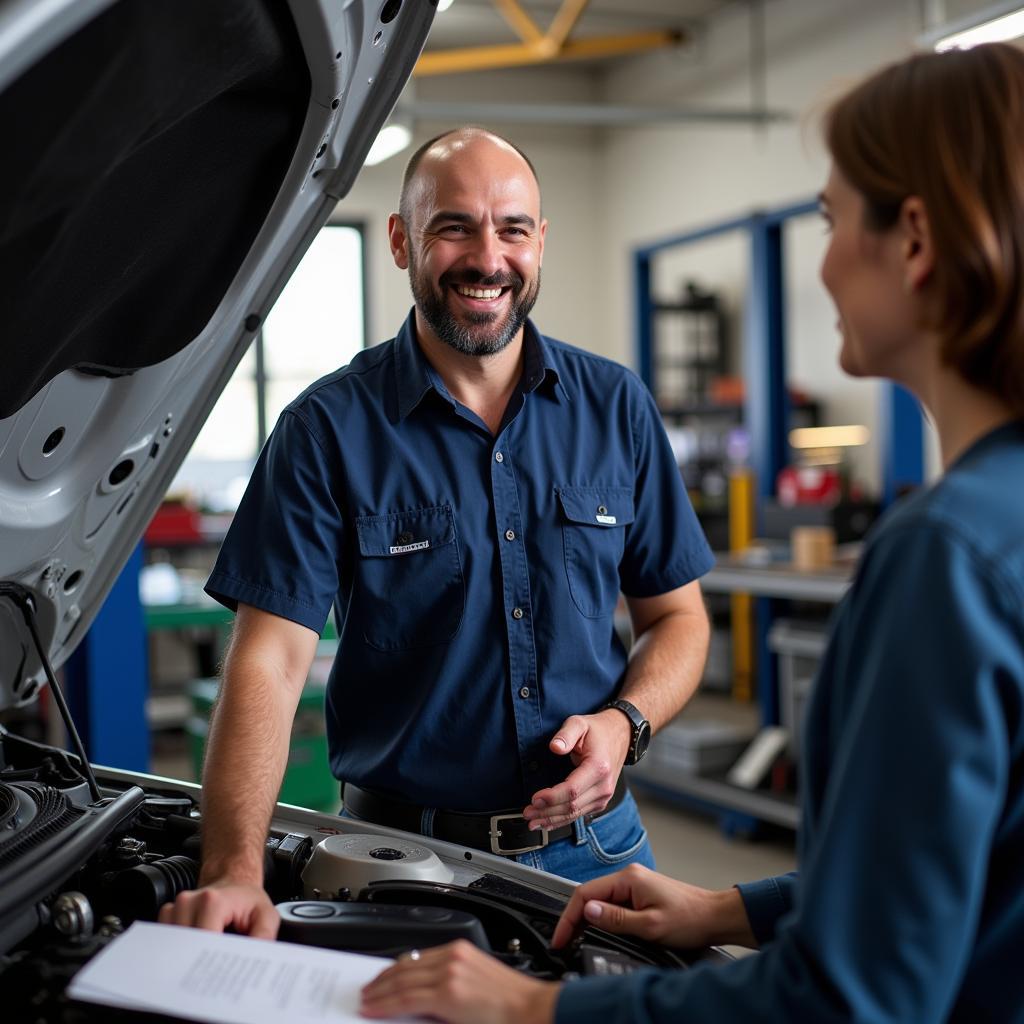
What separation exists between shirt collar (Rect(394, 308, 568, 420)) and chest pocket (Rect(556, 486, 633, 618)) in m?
0.16

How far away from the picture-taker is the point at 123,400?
1.42 meters

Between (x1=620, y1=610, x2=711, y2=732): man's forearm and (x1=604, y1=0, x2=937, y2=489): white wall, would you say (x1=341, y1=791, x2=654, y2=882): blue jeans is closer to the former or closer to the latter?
(x1=620, y1=610, x2=711, y2=732): man's forearm

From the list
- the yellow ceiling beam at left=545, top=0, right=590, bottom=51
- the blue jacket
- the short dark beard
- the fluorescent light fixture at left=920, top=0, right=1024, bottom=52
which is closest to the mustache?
the short dark beard

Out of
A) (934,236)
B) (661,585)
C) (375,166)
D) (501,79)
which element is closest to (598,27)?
(501,79)

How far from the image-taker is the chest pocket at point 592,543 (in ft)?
5.53

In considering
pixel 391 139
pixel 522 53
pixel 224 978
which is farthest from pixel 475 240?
pixel 522 53

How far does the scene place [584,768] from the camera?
4.88 ft

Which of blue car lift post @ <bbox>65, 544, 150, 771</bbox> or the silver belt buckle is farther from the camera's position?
blue car lift post @ <bbox>65, 544, 150, 771</bbox>

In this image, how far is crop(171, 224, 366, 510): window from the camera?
8516 mm

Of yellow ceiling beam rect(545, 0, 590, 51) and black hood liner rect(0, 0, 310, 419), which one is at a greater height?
yellow ceiling beam rect(545, 0, 590, 51)

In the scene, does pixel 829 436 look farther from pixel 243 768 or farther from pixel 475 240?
pixel 243 768

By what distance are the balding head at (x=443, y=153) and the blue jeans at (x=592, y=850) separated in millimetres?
849

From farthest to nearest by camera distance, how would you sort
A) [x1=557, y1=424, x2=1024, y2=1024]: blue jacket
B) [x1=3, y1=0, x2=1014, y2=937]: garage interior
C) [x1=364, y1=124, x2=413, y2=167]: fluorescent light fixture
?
[x1=364, y1=124, x2=413, y2=167]: fluorescent light fixture → [x1=3, y1=0, x2=1014, y2=937]: garage interior → [x1=557, y1=424, x2=1024, y2=1024]: blue jacket

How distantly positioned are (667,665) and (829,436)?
19.9 feet
